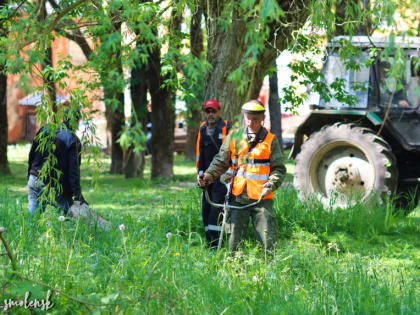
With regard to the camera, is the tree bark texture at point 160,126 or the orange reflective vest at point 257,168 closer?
the orange reflective vest at point 257,168

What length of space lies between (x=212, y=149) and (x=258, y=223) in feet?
5.02

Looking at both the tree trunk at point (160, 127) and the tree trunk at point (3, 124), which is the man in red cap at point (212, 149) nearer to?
the tree trunk at point (160, 127)

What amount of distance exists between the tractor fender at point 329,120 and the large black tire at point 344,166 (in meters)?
0.22

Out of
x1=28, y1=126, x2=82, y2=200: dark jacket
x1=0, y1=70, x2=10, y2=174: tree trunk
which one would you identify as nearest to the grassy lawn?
x1=28, y1=126, x2=82, y2=200: dark jacket

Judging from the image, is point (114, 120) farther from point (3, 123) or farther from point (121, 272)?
point (121, 272)

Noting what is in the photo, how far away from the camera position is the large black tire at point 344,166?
9602 millimetres

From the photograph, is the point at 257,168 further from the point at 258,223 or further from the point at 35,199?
the point at 35,199

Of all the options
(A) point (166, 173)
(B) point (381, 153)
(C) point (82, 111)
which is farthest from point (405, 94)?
(A) point (166, 173)

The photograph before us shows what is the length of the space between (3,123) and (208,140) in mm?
11194

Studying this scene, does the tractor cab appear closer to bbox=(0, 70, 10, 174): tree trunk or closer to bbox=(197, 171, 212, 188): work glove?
bbox=(197, 171, 212, 188): work glove

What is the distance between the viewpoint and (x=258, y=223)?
669 cm

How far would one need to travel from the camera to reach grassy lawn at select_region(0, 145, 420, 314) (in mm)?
4477

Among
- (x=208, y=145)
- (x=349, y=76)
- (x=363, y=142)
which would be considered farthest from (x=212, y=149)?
(x=349, y=76)

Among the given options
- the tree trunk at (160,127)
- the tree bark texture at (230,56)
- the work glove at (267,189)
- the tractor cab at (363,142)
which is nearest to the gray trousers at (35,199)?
the work glove at (267,189)
